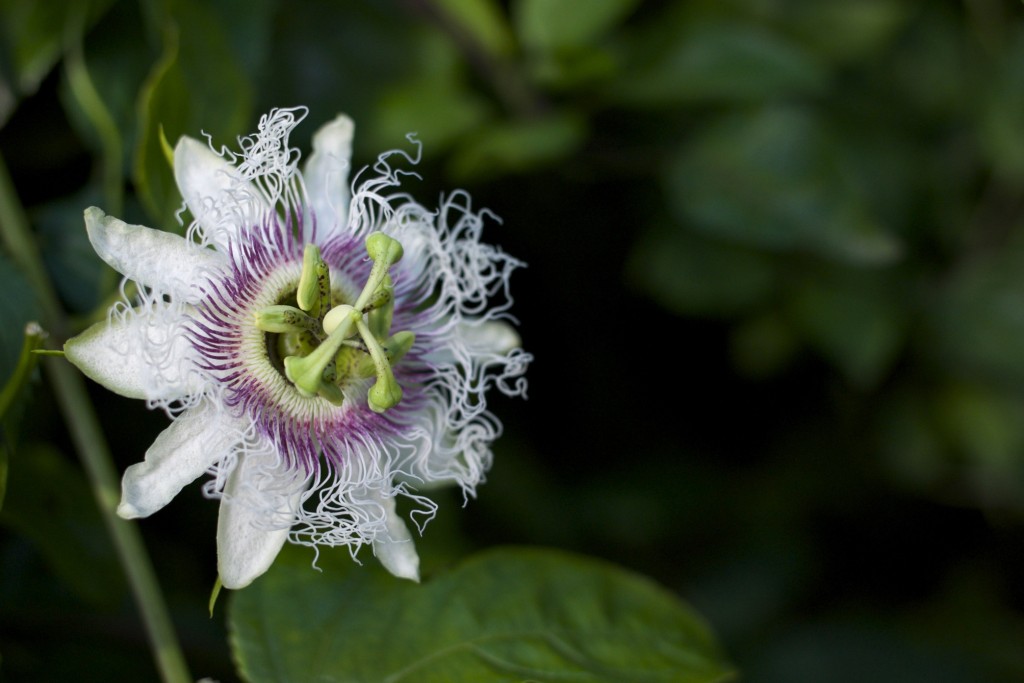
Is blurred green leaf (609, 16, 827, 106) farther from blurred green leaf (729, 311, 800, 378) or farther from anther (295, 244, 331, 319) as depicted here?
anther (295, 244, 331, 319)

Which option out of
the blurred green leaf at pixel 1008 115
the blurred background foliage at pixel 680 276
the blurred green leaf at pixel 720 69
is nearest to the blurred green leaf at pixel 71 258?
the blurred background foliage at pixel 680 276

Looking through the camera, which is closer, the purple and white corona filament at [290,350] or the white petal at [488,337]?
the purple and white corona filament at [290,350]

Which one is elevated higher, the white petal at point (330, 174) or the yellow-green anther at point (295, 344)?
the white petal at point (330, 174)

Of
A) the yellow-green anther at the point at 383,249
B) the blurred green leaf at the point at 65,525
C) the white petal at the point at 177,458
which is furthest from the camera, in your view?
the blurred green leaf at the point at 65,525

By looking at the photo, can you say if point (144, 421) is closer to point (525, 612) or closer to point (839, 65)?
point (525, 612)

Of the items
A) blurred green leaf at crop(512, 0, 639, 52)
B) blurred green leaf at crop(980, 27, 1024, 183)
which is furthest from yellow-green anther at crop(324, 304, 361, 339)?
blurred green leaf at crop(980, 27, 1024, 183)

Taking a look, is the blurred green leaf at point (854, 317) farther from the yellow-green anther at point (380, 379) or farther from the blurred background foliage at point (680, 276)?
the yellow-green anther at point (380, 379)
